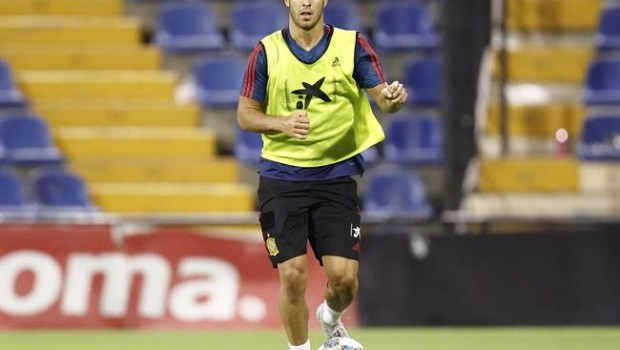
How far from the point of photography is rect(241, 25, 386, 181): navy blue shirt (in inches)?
295

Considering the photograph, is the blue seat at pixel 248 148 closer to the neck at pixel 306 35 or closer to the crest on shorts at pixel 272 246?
the crest on shorts at pixel 272 246

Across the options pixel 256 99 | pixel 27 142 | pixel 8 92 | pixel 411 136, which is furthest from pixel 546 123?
pixel 256 99

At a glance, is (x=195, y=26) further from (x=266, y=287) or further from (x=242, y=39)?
(x=266, y=287)

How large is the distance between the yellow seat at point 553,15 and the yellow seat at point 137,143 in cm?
357

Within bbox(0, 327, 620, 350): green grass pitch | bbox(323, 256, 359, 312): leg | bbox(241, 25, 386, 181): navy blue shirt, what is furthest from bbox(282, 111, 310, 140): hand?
bbox(0, 327, 620, 350): green grass pitch

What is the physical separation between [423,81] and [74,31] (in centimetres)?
428

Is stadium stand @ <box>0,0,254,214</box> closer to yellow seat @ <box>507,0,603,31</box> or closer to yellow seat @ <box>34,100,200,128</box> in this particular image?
yellow seat @ <box>34,100,200,128</box>

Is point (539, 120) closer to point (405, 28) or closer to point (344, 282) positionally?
point (405, 28)

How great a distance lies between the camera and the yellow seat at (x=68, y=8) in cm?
1730

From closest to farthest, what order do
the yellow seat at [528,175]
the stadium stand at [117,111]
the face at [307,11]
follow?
the face at [307,11] → the yellow seat at [528,175] → the stadium stand at [117,111]

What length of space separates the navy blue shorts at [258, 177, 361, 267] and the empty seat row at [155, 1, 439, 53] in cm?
858

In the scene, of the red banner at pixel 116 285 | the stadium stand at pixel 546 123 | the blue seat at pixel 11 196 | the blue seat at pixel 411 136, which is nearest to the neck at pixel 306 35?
the red banner at pixel 116 285

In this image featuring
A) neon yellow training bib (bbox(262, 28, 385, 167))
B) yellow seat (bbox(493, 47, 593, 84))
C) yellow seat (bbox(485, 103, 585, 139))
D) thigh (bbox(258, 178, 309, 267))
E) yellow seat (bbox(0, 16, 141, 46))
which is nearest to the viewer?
neon yellow training bib (bbox(262, 28, 385, 167))

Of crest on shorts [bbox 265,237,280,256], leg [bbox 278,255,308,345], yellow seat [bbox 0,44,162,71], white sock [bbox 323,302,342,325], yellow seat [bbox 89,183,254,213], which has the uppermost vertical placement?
yellow seat [bbox 0,44,162,71]
